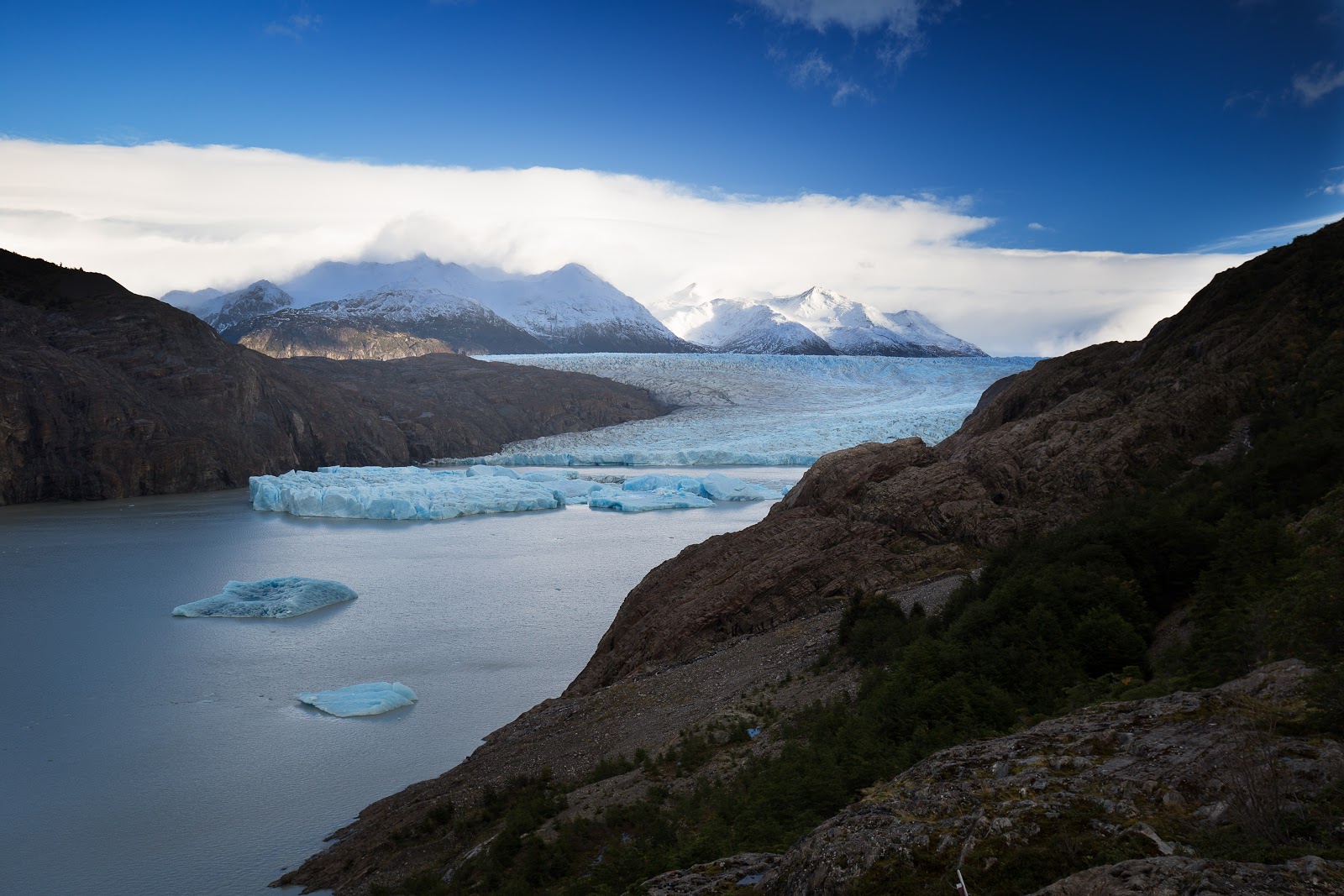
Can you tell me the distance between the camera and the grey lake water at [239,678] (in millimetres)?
9195

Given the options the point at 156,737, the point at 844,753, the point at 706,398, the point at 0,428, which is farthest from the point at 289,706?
the point at 706,398

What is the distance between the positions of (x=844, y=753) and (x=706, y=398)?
54.4 m

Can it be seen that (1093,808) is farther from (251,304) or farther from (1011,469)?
(251,304)

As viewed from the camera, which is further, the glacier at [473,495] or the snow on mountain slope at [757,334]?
the snow on mountain slope at [757,334]

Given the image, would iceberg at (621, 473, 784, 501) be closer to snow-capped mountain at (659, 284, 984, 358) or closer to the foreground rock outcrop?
the foreground rock outcrop

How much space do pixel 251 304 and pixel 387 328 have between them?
3407 cm

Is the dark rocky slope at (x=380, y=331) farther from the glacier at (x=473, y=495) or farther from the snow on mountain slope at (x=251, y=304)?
the glacier at (x=473, y=495)

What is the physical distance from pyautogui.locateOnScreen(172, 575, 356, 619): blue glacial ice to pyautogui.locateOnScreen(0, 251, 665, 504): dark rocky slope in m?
22.9

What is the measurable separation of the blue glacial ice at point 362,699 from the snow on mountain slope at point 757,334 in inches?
3740

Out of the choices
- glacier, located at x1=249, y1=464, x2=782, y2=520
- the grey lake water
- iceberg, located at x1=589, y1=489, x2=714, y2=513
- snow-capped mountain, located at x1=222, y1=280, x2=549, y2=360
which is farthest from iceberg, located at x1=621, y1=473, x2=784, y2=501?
snow-capped mountain, located at x1=222, y1=280, x2=549, y2=360

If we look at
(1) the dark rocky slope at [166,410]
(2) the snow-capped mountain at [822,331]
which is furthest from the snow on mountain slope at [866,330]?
(1) the dark rocky slope at [166,410]

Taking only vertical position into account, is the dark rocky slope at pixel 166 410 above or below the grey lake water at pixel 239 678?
above

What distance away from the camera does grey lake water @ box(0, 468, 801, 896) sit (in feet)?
30.2

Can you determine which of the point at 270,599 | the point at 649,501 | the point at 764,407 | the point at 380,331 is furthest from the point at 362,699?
the point at 380,331
